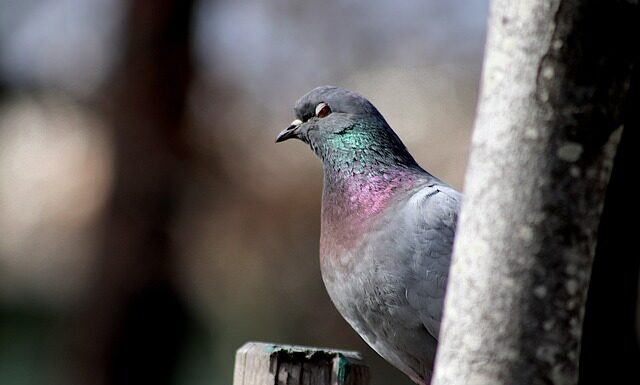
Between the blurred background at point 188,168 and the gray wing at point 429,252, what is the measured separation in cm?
627

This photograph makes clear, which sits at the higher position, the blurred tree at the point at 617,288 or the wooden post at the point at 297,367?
the blurred tree at the point at 617,288

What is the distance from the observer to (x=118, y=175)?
403 inches

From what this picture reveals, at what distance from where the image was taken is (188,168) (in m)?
10.7

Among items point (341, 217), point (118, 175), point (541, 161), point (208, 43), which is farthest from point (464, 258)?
point (208, 43)

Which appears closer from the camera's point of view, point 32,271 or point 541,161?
point 541,161

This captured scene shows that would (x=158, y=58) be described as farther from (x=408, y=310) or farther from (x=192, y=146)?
(x=408, y=310)

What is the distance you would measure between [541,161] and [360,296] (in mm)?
2102

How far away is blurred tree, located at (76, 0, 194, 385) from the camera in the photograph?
32.7 feet

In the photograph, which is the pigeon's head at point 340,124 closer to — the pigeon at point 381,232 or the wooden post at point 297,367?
the pigeon at point 381,232

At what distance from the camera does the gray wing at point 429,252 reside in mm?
3764

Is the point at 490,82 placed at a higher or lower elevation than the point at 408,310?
higher

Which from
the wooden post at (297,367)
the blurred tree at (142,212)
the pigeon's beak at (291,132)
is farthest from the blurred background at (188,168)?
the wooden post at (297,367)

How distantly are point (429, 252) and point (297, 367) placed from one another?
45.9 inches

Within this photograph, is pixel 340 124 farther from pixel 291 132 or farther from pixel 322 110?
pixel 291 132
